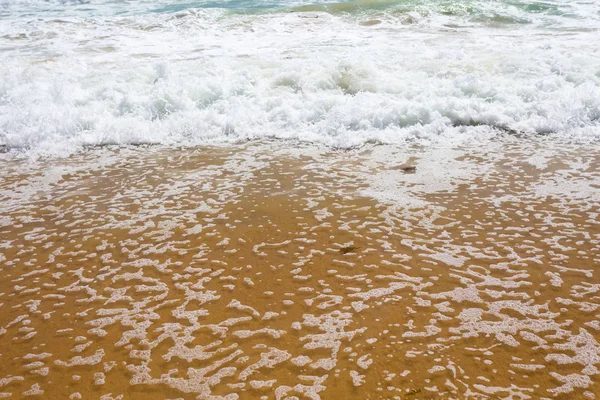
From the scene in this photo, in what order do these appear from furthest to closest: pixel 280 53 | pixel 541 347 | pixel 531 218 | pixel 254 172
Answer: pixel 280 53 → pixel 254 172 → pixel 531 218 → pixel 541 347

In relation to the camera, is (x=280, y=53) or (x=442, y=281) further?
(x=280, y=53)

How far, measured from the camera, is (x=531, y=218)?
3250 mm

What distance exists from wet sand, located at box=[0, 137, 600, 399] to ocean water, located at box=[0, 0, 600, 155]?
1095 millimetres

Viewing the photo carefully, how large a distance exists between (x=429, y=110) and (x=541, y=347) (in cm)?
379

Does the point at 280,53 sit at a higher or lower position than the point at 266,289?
higher

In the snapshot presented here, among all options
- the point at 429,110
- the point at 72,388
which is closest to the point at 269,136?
the point at 429,110

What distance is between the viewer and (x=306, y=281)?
8.66 ft

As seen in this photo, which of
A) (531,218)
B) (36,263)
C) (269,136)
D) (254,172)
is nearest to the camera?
(36,263)

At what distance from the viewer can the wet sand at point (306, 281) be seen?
2021 mm

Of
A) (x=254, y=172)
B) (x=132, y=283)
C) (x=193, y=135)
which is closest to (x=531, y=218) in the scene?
(x=254, y=172)

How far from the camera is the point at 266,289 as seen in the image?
2580 millimetres

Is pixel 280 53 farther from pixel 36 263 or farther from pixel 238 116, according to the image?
pixel 36 263

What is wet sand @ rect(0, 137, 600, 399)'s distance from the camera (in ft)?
6.63

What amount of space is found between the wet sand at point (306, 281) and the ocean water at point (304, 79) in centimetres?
109
